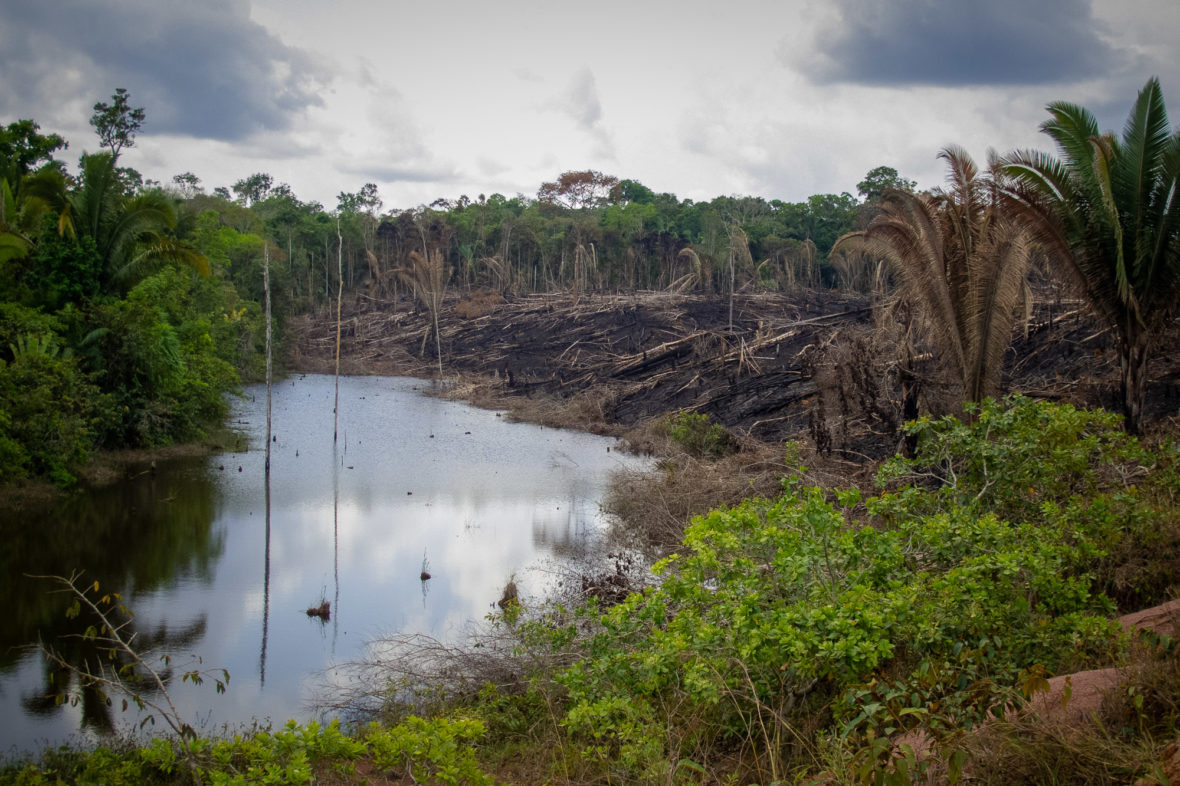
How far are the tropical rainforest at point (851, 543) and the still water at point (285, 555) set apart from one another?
→ 4.78 ft

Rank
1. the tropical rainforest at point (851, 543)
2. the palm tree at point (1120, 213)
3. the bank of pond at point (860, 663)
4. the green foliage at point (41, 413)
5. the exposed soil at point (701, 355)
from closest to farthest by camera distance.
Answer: the bank of pond at point (860, 663), the tropical rainforest at point (851, 543), the palm tree at point (1120, 213), the green foliage at point (41, 413), the exposed soil at point (701, 355)

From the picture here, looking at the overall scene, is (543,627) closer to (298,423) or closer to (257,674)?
(257,674)

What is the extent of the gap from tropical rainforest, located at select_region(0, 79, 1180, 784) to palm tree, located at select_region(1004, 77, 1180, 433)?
0.12 feet

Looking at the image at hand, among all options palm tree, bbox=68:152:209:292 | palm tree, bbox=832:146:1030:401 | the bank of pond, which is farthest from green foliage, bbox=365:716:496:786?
palm tree, bbox=68:152:209:292

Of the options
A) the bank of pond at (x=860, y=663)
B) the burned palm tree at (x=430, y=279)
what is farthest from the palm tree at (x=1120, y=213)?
the burned palm tree at (x=430, y=279)

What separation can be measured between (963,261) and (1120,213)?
2067 millimetres

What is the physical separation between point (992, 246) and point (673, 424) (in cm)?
1141

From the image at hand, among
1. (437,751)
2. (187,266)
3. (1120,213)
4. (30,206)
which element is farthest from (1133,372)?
(187,266)

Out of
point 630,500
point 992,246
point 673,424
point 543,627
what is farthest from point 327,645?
point 673,424

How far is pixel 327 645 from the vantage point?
11031 millimetres

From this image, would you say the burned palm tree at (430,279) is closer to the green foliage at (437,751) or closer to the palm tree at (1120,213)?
the palm tree at (1120,213)

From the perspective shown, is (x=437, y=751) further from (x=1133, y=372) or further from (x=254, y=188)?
(x=254, y=188)

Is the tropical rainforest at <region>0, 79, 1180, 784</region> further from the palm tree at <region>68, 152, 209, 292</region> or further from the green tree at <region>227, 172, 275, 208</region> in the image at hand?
the green tree at <region>227, 172, 275, 208</region>

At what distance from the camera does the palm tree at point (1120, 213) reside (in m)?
11.1
